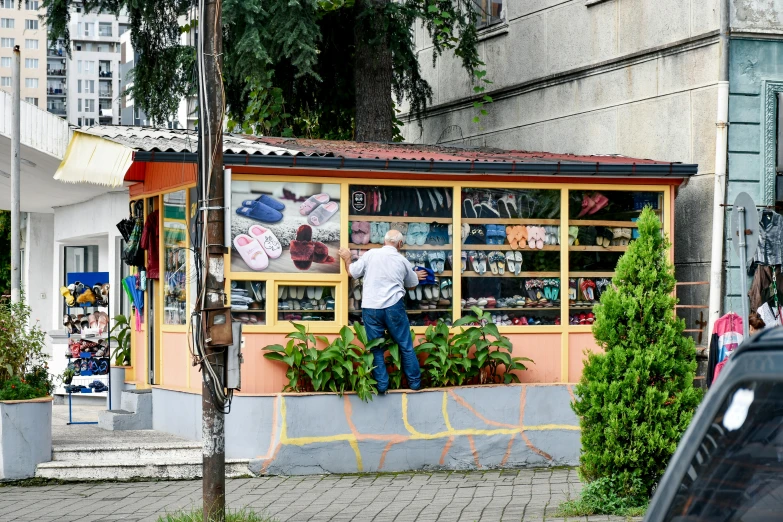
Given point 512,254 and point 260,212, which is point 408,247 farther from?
point 260,212

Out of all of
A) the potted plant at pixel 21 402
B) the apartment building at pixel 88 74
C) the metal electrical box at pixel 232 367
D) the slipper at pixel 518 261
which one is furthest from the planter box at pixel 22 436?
the apartment building at pixel 88 74

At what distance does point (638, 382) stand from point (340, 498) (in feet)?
9.72

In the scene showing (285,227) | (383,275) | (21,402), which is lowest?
(21,402)

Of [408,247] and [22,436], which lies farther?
[408,247]

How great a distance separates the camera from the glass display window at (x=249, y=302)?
1123 cm

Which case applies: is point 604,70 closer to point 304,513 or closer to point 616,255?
point 616,255

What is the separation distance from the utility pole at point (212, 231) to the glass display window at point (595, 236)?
197 inches

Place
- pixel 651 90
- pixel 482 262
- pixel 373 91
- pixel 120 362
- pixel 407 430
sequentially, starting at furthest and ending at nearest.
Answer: pixel 373 91 < pixel 120 362 < pixel 651 90 < pixel 482 262 < pixel 407 430

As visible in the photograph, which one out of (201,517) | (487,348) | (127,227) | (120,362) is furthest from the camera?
(120,362)

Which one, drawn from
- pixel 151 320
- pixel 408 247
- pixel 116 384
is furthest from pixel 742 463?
pixel 116 384

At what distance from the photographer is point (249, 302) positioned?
11289 mm

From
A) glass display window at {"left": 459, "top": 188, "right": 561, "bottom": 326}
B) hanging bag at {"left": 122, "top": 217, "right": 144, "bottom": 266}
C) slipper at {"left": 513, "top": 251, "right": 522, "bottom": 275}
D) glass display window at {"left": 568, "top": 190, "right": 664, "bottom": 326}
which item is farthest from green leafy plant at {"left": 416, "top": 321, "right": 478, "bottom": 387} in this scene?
hanging bag at {"left": 122, "top": 217, "right": 144, "bottom": 266}

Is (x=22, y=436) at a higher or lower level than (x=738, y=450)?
lower

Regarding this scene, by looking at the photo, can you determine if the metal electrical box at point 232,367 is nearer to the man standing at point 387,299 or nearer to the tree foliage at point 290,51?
the man standing at point 387,299
